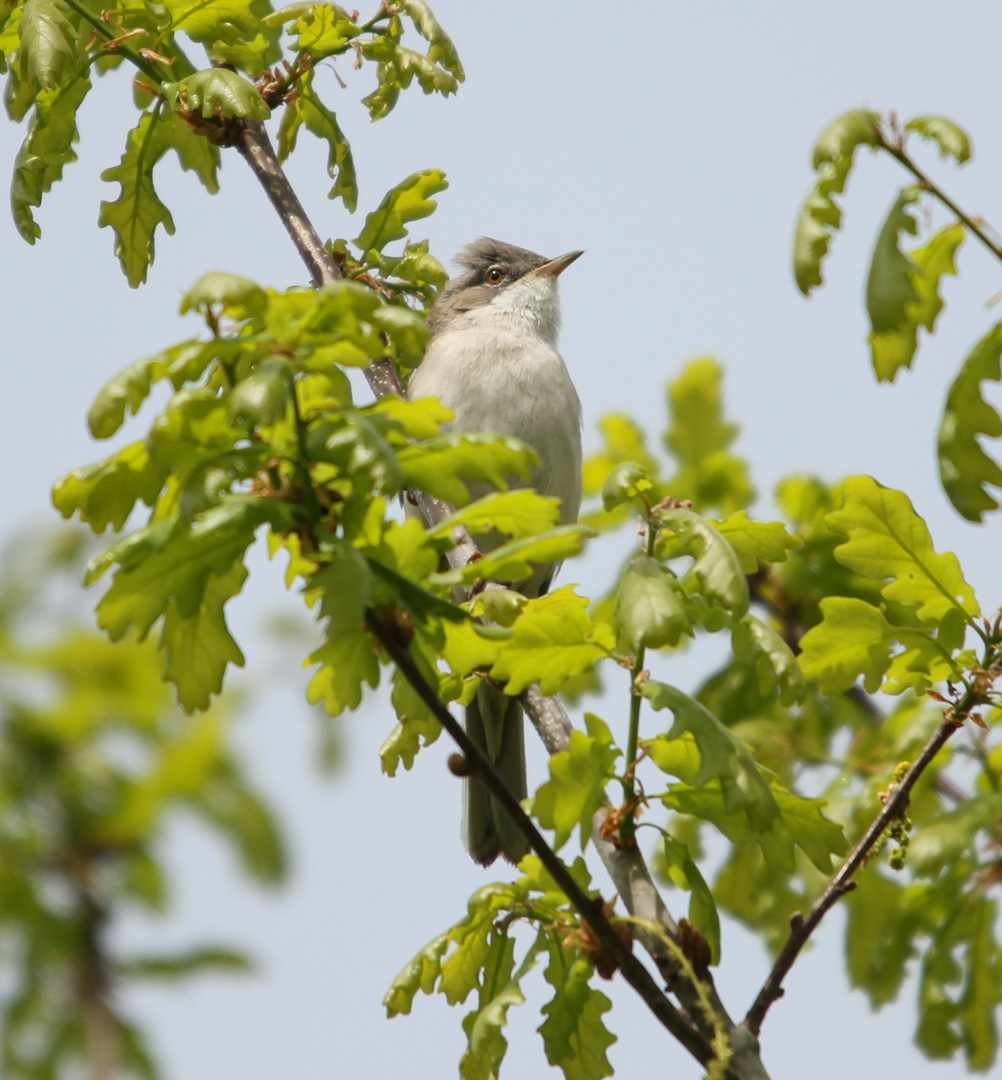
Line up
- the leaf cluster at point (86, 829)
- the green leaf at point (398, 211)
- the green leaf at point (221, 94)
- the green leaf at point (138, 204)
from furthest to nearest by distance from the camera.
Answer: the green leaf at point (398, 211) → the green leaf at point (138, 204) → the green leaf at point (221, 94) → the leaf cluster at point (86, 829)

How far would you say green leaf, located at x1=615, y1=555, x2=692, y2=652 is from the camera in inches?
111

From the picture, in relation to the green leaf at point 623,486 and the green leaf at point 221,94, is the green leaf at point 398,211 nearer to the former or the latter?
the green leaf at point 221,94

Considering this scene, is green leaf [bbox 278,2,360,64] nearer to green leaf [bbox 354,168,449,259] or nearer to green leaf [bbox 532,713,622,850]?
green leaf [bbox 354,168,449,259]

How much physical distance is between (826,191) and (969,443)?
0.57m

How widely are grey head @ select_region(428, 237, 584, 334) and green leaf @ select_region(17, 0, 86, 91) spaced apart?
410 cm

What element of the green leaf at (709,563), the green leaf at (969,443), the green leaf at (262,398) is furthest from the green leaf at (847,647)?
the green leaf at (262,398)

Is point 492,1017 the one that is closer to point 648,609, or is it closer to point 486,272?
point 648,609

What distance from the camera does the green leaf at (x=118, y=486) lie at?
270cm

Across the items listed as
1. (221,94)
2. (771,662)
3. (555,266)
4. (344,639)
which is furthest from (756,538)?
(555,266)

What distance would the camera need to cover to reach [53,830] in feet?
5.77

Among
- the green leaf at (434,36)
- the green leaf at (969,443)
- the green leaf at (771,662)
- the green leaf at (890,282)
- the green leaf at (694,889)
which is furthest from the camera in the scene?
the green leaf at (434,36)

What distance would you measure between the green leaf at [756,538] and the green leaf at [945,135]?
3.32 ft

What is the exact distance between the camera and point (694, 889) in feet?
11.1

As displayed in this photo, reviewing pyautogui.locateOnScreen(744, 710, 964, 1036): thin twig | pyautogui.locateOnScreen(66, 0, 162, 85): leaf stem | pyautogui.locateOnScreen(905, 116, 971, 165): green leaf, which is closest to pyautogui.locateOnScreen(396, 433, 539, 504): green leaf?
pyautogui.locateOnScreen(905, 116, 971, 165): green leaf
